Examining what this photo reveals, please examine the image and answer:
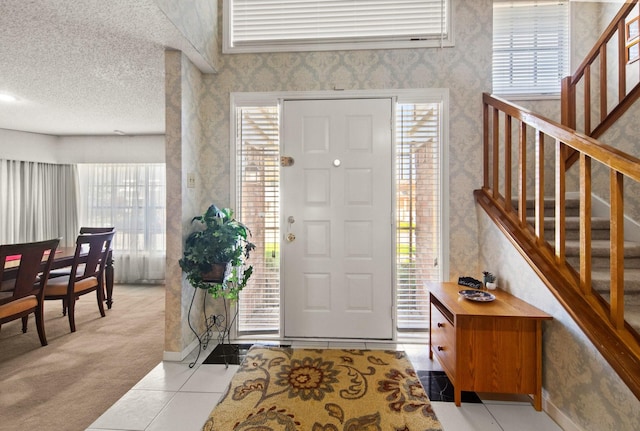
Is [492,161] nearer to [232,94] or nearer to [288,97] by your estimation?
[288,97]

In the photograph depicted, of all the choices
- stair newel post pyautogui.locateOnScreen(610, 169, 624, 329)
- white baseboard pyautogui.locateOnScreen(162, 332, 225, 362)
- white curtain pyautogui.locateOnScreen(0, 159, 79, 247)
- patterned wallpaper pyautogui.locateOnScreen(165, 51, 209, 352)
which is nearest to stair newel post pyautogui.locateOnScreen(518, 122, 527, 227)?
stair newel post pyautogui.locateOnScreen(610, 169, 624, 329)

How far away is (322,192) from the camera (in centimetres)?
267

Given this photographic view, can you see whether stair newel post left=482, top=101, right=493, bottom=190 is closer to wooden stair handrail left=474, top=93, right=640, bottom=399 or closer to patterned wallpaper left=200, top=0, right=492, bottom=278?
patterned wallpaper left=200, top=0, right=492, bottom=278

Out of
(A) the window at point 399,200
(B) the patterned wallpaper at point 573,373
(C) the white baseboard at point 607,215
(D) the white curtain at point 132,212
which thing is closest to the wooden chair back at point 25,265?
(A) the window at point 399,200

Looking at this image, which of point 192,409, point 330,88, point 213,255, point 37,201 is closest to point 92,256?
point 213,255

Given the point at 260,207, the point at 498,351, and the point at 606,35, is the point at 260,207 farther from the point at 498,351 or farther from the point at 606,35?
the point at 606,35

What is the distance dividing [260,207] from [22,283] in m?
2.12

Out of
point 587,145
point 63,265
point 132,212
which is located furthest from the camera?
point 132,212

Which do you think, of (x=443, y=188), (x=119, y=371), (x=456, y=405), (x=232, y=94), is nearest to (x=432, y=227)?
(x=443, y=188)

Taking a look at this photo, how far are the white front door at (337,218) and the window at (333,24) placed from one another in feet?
1.87

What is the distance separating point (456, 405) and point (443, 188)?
1.70 metres

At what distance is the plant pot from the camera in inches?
89.7

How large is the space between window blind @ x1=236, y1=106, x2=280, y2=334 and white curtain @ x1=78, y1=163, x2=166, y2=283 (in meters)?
2.90

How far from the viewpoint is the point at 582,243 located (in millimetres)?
1542
